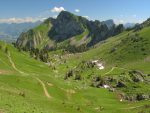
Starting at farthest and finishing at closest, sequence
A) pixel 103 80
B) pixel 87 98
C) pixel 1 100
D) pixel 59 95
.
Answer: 1. pixel 103 80
2. pixel 87 98
3. pixel 59 95
4. pixel 1 100

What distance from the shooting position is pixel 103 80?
566 ft

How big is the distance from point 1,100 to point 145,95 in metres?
106

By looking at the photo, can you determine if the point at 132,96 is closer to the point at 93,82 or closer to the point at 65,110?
the point at 93,82

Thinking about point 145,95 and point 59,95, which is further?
point 145,95

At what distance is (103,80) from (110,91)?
17.7m

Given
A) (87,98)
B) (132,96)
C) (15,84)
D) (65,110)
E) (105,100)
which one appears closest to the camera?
(65,110)

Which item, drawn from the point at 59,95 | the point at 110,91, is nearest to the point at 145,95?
the point at 110,91

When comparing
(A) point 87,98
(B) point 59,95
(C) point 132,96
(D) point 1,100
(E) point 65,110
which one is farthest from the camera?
(C) point 132,96

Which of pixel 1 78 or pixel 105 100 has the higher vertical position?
pixel 1 78

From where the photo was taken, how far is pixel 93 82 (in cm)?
17562

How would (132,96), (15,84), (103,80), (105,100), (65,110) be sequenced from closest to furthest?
(65,110) < (15,84) < (105,100) < (132,96) < (103,80)

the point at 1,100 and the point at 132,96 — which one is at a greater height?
the point at 1,100

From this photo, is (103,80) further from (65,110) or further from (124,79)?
(65,110)

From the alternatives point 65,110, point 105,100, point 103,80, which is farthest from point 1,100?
point 103,80
